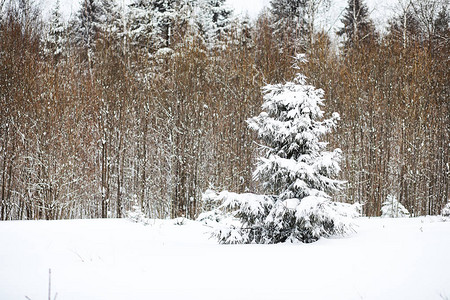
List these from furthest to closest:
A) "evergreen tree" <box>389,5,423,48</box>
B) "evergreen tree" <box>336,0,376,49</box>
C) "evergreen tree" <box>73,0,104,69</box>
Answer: "evergreen tree" <box>73,0,104,69</box>, "evergreen tree" <box>336,0,376,49</box>, "evergreen tree" <box>389,5,423,48</box>

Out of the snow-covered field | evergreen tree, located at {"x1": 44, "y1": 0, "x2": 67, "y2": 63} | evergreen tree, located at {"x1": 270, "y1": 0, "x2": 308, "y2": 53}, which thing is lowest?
the snow-covered field

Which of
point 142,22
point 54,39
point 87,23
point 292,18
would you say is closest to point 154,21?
point 142,22

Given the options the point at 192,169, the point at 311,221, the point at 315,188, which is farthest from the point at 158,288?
the point at 192,169

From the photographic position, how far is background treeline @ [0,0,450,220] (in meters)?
11.3

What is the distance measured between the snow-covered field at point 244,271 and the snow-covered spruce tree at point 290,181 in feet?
1.63

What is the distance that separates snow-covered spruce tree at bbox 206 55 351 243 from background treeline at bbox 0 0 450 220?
557cm

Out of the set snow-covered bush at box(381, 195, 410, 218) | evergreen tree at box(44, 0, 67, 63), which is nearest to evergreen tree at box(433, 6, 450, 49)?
snow-covered bush at box(381, 195, 410, 218)

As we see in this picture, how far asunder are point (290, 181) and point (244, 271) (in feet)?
8.02

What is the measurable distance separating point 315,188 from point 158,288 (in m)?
3.54

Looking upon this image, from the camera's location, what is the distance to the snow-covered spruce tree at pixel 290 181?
5.39 meters

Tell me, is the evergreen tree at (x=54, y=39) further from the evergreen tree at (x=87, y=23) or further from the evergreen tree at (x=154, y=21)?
the evergreen tree at (x=154, y=21)

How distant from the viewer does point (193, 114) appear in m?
12.1

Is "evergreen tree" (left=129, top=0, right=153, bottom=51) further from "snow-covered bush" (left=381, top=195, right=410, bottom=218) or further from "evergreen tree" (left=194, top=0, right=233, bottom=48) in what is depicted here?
"snow-covered bush" (left=381, top=195, right=410, bottom=218)

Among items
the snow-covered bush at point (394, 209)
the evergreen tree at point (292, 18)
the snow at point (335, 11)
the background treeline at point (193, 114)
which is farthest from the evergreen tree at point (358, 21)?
the snow-covered bush at point (394, 209)
